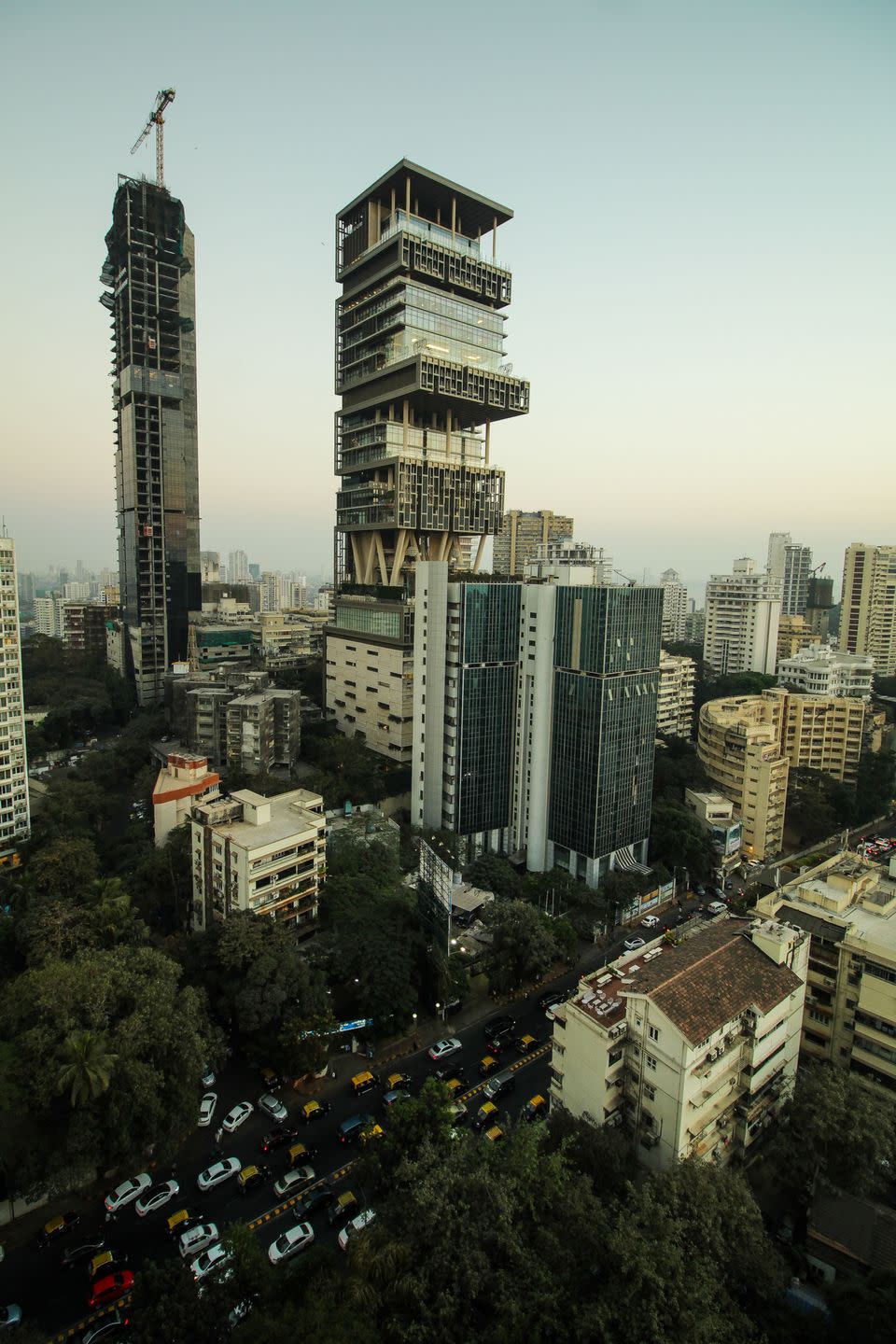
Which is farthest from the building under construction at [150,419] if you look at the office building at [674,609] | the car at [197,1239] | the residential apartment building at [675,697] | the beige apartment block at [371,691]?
the office building at [674,609]

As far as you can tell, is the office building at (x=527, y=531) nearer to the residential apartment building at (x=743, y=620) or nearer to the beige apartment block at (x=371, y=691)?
the residential apartment building at (x=743, y=620)

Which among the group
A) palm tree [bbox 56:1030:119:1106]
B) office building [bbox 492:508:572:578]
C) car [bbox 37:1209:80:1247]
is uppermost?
office building [bbox 492:508:572:578]

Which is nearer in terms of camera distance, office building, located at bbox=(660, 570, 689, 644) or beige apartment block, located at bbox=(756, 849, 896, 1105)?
beige apartment block, located at bbox=(756, 849, 896, 1105)

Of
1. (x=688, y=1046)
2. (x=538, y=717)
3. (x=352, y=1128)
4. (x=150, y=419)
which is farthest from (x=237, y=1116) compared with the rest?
(x=150, y=419)

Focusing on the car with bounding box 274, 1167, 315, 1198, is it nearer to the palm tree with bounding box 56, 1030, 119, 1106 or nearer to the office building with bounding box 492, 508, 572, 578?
the palm tree with bounding box 56, 1030, 119, 1106

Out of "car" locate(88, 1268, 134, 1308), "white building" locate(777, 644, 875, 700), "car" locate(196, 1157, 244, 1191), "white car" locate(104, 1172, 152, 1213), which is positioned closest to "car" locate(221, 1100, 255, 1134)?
"car" locate(196, 1157, 244, 1191)

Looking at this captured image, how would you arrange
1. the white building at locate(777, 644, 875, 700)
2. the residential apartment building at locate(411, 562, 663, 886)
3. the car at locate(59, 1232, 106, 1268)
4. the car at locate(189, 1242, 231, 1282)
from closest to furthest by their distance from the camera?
the car at locate(189, 1242, 231, 1282), the car at locate(59, 1232, 106, 1268), the residential apartment building at locate(411, 562, 663, 886), the white building at locate(777, 644, 875, 700)
